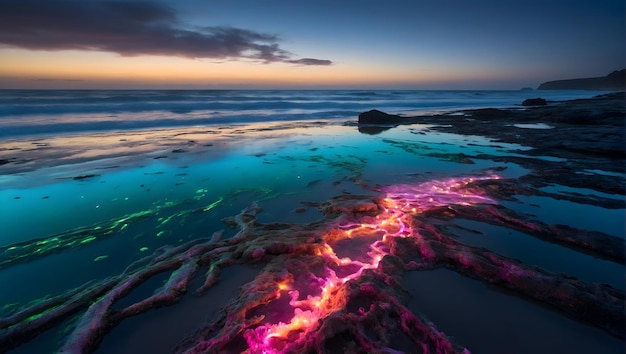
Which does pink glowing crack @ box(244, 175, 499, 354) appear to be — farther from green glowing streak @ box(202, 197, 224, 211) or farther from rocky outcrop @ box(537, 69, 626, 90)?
rocky outcrop @ box(537, 69, 626, 90)

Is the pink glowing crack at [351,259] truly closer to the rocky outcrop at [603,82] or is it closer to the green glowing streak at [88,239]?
the green glowing streak at [88,239]

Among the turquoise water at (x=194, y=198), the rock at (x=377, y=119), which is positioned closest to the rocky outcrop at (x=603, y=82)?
the rock at (x=377, y=119)

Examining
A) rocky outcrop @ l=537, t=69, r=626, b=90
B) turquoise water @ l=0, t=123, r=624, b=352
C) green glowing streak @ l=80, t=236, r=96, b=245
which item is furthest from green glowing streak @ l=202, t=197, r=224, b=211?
rocky outcrop @ l=537, t=69, r=626, b=90

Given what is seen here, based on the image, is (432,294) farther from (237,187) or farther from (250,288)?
(237,187)

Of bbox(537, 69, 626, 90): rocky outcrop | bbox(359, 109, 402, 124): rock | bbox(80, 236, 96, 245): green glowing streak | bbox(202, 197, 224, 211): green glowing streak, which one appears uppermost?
bbox(537, 69, 626, 90): rocky outcrop

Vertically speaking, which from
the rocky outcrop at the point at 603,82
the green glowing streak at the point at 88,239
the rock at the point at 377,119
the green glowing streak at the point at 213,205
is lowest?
the green glowing streak at the point at 213,205

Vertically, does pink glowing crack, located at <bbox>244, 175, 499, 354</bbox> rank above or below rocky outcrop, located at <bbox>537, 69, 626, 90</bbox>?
below
